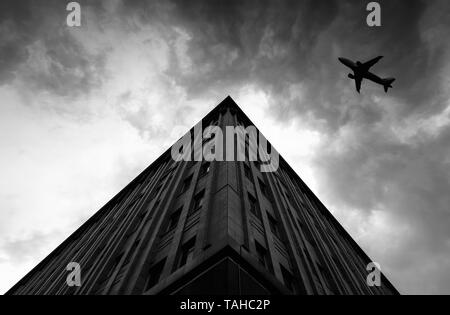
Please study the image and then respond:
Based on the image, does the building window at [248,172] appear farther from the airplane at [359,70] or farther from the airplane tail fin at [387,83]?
the airplane tail fin at [387,83]

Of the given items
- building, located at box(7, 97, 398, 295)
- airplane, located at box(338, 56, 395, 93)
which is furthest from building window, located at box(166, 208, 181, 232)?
airplane, located at box(338, 56, 395, 93)

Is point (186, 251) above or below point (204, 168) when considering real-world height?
below

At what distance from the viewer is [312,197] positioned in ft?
141

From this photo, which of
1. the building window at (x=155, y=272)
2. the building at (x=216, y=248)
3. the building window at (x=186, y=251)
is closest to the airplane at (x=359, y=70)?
the building at (x=216, y=248)

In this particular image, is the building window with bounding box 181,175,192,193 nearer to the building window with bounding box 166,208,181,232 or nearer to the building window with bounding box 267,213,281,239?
the building window with bounding box 166,208,181,232

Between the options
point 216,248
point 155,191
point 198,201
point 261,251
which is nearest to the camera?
point 216,248

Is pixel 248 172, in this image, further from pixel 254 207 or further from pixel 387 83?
pixel 387 83

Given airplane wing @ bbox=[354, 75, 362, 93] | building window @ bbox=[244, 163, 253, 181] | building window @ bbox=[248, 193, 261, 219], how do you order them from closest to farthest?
1. building window @ bbox=[248, 193, 261, 219]
2. building window @ bbox=[244, 163, 253, 181]
3. airplane wing @ bbox=[354, 75, 362, 93]

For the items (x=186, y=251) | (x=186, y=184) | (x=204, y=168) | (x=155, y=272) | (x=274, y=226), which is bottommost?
(x=155, y=272)

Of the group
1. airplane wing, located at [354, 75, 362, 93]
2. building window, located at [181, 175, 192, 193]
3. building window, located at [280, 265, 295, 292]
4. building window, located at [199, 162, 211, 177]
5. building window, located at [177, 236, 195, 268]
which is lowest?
building window, located at [280, 265, 295, 292]

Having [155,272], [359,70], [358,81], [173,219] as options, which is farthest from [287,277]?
[358,81]
